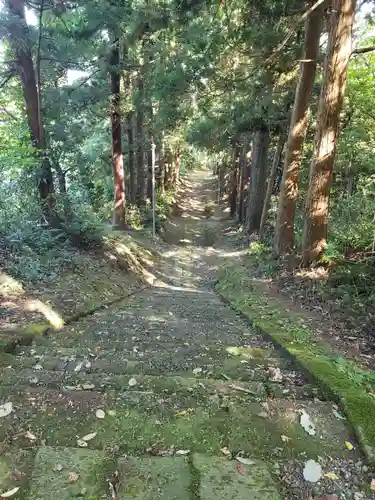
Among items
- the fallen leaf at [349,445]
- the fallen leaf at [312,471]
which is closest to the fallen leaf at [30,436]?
the fallen leaf at [312,471]

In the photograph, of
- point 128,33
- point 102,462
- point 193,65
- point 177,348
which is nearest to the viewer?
point 102,462

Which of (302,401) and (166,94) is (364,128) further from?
(302,401)

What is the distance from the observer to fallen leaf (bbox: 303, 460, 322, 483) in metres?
2.01

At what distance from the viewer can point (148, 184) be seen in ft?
71.4

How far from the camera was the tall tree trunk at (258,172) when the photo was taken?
1395 centimetres

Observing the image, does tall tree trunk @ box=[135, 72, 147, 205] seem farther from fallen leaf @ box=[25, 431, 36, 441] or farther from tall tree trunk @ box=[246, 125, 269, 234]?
fallen leaf @ box=[25, 431, 36, 441]

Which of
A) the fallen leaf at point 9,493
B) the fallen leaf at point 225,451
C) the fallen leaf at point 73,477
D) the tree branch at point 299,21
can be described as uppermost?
the tree branch at point 299,21

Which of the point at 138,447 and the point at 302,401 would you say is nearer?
the point at 138,447

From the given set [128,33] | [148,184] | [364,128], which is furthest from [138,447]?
[148,184]

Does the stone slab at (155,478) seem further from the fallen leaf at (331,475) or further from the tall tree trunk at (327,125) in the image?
the tall tree trunk at (327,125)

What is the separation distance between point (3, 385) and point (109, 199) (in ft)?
57.9

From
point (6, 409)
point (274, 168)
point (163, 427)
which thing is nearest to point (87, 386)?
point (6, 409)

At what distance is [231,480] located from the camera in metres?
1.91

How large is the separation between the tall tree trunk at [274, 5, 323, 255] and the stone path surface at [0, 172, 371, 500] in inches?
201
